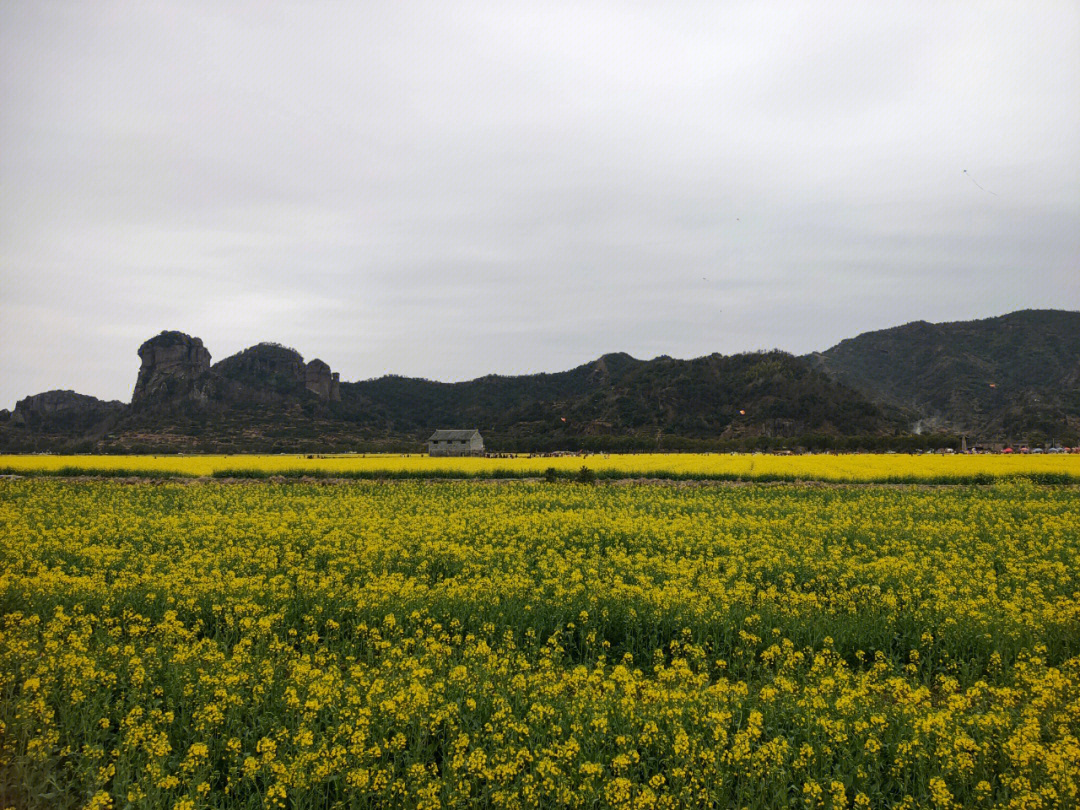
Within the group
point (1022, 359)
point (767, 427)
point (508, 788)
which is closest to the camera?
point (508, 788)

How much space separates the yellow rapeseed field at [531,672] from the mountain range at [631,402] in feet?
210

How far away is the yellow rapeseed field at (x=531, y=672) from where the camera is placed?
5.50 m

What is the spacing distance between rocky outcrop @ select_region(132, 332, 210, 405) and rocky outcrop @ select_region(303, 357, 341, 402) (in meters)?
20.0

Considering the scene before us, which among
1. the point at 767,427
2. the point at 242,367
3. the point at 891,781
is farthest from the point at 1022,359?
the point at 242,367

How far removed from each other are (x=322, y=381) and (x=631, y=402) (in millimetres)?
70897

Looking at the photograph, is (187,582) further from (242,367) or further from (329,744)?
(242,367)

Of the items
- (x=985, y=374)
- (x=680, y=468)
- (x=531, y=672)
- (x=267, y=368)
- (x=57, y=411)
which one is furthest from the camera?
(x=267, y=368)

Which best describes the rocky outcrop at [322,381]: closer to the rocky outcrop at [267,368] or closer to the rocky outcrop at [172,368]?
the rocky outcrop at [267,368]

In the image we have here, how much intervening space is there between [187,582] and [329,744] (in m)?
6.68

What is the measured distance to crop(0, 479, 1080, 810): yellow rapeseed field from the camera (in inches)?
217

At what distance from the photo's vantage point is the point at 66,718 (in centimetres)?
636

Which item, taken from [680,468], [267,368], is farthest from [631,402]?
[267,368]

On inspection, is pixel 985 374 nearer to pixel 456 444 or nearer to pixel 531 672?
pixel 456 444

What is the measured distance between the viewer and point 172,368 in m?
131
